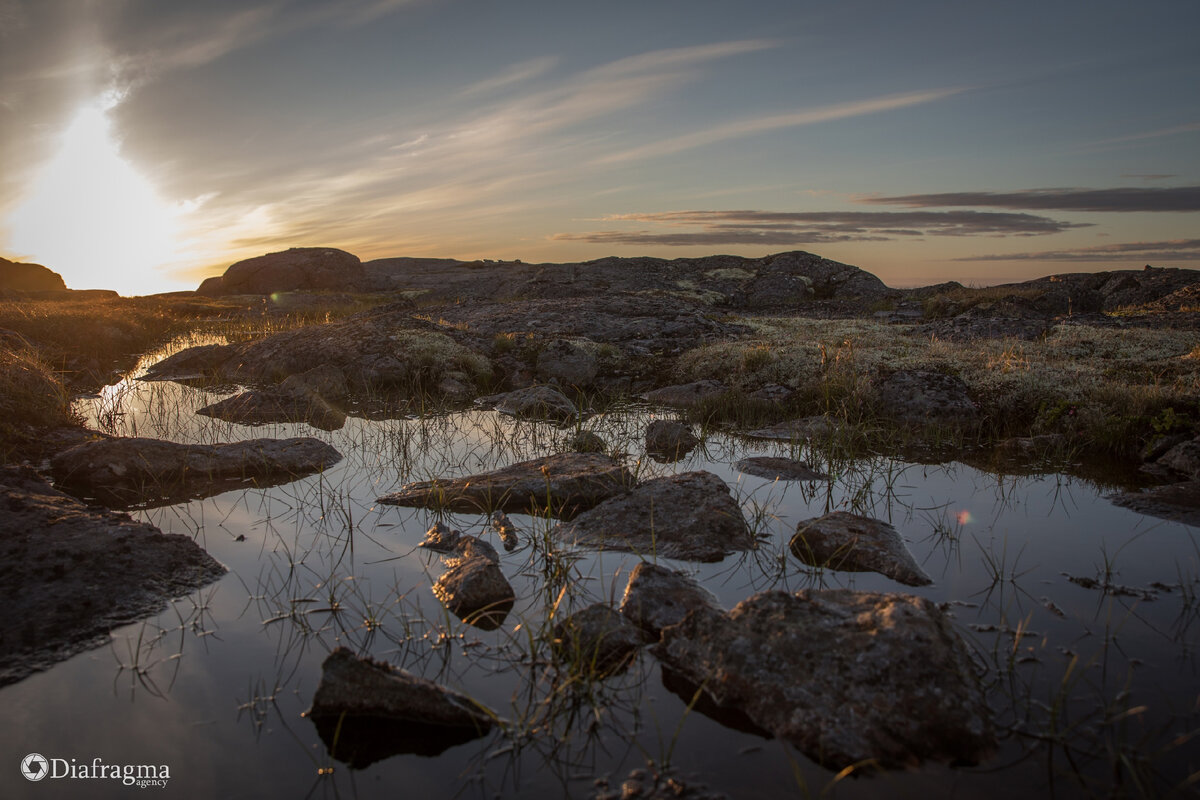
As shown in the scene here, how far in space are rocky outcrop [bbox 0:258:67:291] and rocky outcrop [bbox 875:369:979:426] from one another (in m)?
108

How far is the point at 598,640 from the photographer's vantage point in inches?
151

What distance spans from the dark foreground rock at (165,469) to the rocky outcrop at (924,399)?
8.29 meters

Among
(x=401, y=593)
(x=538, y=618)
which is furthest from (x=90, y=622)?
(x=538, y=618)

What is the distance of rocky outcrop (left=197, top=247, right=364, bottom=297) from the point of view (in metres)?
46.4

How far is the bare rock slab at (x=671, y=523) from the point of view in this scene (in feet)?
18.6

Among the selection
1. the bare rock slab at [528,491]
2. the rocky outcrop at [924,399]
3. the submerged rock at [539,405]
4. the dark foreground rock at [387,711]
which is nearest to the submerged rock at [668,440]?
the submerged rock at [539,405]

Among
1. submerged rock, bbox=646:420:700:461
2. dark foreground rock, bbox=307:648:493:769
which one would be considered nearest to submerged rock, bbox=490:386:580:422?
submerged rock, bbox=646:420:700:461

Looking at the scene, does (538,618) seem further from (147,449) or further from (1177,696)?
(147,449)

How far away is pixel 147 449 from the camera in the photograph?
7.60m

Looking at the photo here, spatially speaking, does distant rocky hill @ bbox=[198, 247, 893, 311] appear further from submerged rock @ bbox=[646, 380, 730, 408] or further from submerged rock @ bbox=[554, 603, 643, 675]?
submerged rock @ bbox=[554, 603, 643, 675]

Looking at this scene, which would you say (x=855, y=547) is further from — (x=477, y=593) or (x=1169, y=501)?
(x=1169, y=501)

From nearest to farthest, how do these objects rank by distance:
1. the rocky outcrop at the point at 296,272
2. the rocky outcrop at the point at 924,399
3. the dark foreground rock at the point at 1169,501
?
the dark foreground rock at the point at 1169,501, the rocky outcrop at the point at 924,399, the rocky outcrop at the point at 296,272

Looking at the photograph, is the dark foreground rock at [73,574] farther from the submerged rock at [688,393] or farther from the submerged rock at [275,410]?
the submerged rock at [688,393]

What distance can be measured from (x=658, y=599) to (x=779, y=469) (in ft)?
12.9
